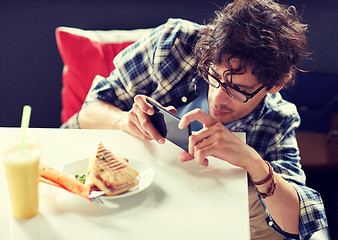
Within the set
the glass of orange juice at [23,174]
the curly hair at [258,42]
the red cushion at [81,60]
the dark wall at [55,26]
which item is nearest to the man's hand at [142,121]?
the curly hair at [258,42]

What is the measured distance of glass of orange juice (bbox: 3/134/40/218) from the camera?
0.86m

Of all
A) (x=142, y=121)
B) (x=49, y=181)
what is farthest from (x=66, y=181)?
(x=142, y=121)

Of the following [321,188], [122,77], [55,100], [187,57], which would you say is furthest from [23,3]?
[321,188]

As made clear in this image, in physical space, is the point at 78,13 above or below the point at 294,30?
below

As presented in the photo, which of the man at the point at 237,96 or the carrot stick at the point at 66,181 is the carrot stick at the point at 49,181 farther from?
the man at the point at 237,96

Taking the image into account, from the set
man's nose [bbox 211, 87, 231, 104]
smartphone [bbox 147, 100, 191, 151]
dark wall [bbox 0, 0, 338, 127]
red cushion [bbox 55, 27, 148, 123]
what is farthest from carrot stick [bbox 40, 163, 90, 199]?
dark wall [bbox 0, 0, 338, 127]

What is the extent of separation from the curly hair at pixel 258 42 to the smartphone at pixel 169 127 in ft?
0.77

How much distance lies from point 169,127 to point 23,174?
42 cm

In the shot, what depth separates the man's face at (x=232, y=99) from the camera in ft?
4.11

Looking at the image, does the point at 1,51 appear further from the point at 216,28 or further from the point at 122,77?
the point at 216,28

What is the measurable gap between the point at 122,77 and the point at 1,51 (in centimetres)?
101

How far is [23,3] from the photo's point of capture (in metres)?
2.26

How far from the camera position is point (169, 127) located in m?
1.17

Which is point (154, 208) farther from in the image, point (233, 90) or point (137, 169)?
point (233, 90)
